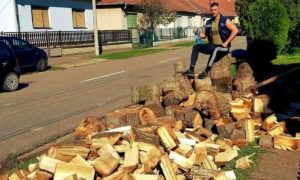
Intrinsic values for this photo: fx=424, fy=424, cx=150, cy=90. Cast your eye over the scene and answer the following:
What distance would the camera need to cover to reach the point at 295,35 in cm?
1714

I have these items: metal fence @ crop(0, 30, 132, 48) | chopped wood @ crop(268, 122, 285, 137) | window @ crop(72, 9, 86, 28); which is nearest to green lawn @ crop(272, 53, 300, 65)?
chopped wood @ crop(268, 122, 285, 137)

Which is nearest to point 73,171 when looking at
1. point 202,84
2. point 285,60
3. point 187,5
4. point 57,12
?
point 202,84

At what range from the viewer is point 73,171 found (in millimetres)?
4570

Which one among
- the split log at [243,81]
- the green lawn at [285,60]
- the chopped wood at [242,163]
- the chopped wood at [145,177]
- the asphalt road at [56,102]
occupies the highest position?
the split log at [243,81]

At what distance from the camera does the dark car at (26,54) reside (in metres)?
17.6

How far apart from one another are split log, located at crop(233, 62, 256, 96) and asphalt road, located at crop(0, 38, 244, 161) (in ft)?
9.21

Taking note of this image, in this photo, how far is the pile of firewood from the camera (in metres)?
4.73

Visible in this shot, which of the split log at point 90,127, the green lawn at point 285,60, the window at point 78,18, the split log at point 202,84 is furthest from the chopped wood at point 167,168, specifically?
the window at point 78,18

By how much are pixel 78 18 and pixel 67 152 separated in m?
30.4

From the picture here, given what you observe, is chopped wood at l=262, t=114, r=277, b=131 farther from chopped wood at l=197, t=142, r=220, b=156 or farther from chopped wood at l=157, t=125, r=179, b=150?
chopped wood at l=157, t=125, r=179, b=150

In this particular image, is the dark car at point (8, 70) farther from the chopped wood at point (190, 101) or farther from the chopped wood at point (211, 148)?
the chopped wood at point (211, 148)

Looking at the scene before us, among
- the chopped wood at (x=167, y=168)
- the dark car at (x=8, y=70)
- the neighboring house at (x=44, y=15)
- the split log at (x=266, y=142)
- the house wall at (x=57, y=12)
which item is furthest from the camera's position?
the house wall at (x=57, y=12)

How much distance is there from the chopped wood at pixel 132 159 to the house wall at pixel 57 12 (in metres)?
24.9

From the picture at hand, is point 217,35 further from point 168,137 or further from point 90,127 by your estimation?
point 168,137
